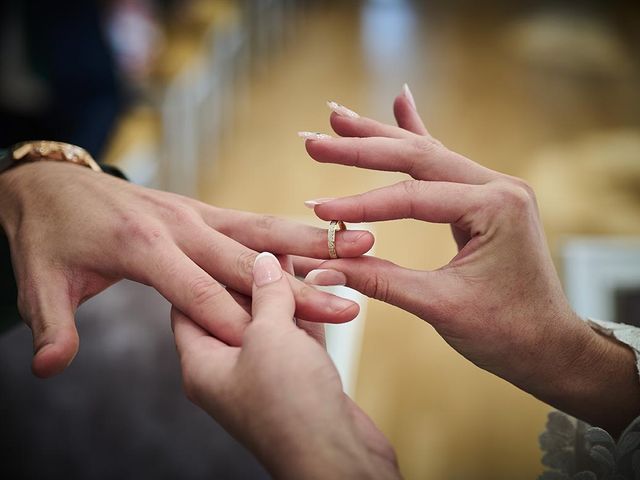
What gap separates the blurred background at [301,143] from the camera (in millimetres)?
1094

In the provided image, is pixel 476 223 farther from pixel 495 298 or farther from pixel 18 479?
pixel 18 479

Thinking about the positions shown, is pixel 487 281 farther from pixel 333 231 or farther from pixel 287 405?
pixel 287 405

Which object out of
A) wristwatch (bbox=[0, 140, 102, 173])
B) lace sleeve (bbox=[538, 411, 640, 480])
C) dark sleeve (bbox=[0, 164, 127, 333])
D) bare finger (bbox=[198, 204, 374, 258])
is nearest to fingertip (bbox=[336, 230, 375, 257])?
bare finger (bbox=[198, 204, 374, 258])

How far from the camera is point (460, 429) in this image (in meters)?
1.69

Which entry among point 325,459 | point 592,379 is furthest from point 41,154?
point 592,379

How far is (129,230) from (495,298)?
593 millimetres

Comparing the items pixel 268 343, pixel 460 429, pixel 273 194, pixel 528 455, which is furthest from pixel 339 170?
pixel 268 343

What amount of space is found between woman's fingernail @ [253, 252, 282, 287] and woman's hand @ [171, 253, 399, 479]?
0.09 meters

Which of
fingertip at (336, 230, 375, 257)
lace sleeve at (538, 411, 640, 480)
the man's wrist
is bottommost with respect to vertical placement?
lace sleeve at (538, 411, 640, 480)

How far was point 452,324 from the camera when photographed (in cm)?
77

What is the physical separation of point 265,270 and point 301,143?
2.34 m

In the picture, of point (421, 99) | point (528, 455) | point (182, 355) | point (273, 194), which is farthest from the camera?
point (421, 99)

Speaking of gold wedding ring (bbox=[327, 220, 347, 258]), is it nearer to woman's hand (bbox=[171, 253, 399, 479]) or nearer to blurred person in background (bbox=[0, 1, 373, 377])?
blurred person in background (bbox=[0, 1, 373, 377])

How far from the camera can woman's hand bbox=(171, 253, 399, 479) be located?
55cm
